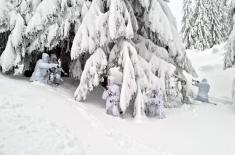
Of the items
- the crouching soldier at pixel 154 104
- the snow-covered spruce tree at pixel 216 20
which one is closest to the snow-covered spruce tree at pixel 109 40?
the crouching soldier at pixel 154 104

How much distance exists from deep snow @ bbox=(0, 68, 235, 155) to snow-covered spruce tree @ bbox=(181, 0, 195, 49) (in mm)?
26780

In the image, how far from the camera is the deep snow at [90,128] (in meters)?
7.63

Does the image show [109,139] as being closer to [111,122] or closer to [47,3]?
[111,122]

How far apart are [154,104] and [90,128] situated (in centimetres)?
349

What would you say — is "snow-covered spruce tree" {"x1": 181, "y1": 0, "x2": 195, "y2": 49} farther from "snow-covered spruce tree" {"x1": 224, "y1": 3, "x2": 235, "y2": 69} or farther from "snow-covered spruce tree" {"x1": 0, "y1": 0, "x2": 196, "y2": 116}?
"snow-covered spruce tree" {"x1": 0, "y1": 0, "x2": 196, "y2": 116}

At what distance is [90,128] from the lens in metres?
9.09

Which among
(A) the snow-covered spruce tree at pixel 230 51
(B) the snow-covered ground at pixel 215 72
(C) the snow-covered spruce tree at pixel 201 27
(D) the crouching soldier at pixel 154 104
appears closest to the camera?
(D) the crouching soldier at pixel 154 104

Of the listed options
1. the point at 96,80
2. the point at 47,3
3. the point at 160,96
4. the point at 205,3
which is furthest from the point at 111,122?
the point at 205,3

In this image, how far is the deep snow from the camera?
763 centimetres

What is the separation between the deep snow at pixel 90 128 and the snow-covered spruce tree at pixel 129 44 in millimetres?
810

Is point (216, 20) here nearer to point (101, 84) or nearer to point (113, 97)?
point (101, 84)

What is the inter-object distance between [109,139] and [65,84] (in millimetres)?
4917

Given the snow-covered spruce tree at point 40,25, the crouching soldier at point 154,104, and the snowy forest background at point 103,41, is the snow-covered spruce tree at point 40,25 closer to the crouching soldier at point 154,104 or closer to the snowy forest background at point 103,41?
the snowy forest background at point 103,41

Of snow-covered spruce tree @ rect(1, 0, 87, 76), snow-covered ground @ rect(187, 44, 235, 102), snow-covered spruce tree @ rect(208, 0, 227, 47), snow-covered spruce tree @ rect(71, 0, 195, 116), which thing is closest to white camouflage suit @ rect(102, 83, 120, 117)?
snow-covered spruce tree @ rect(71, 0, 195, 116)
